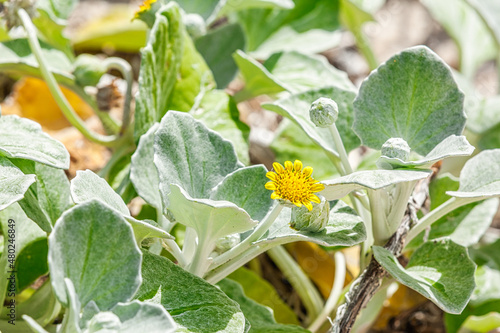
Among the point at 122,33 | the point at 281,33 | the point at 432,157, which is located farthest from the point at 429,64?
the point at 122,33

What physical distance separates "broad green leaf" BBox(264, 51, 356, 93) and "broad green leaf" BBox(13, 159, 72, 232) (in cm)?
40

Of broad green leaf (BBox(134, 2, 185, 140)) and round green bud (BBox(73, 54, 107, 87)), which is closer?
broad green leaf (BBox(134, 2, 185, 140))

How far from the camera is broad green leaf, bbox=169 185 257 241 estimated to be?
599mm

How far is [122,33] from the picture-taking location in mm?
A: 1514

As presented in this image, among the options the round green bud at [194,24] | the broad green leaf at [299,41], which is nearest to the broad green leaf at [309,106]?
the round green bud at [194,24]

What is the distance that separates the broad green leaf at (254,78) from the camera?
0.98 meters

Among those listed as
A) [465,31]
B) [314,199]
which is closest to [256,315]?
[314,199]

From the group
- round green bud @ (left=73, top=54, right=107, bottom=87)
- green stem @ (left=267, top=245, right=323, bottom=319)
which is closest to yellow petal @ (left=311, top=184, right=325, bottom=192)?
green stem @ (left=267, top=245, right=323, bottom=319)

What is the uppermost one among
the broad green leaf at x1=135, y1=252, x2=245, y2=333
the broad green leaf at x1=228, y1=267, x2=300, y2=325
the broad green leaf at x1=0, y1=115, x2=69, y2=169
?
the broad green leaf at x1=0, y1=115, x2=69, y2=169

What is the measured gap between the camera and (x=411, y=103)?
78 centimetres

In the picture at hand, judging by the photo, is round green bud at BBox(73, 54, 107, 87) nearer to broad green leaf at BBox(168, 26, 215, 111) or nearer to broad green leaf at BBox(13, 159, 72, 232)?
broad green leaf at BBox(168, 26, 215, 111)

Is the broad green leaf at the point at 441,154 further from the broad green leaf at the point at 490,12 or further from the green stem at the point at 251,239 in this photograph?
the broad green leaf at the point at 490,12

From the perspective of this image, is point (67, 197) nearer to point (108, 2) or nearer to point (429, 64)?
point (429, 64)

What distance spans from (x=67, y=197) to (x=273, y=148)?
434mm
